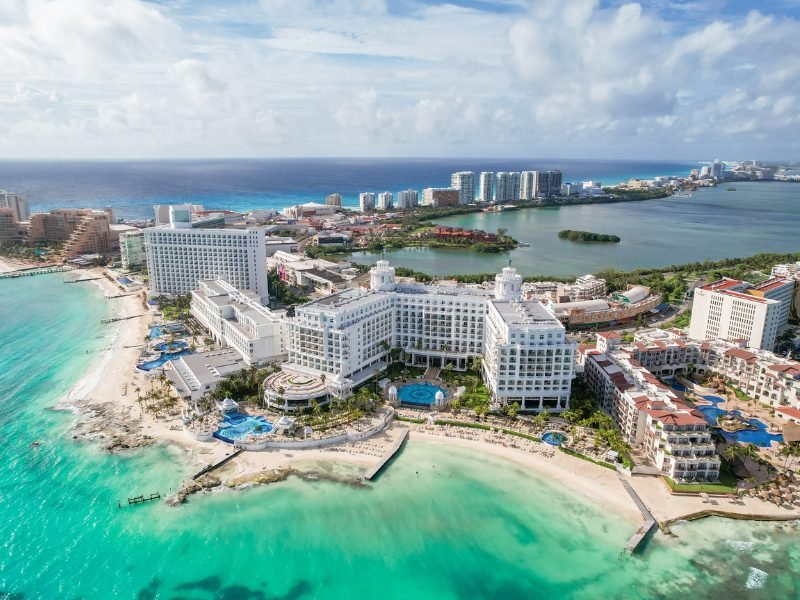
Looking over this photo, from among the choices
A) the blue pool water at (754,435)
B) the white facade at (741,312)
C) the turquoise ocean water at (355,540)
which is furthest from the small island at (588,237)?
the turquoise ocean water at (355,540)

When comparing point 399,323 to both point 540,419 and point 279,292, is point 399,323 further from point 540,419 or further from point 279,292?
point 279,292

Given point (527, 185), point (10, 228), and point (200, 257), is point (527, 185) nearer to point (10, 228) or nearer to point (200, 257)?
point (200, 257)

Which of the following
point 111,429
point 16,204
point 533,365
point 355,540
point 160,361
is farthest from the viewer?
point 16,204

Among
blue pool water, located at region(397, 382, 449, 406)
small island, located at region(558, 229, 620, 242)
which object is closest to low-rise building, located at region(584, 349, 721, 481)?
blue pool water, located at region(397, 382, 449, 406)

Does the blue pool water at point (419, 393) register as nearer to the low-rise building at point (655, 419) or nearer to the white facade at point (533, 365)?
the white facade at point (533, 365)

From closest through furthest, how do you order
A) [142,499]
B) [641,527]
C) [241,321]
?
[641,527] < [142,499] < [241,321]

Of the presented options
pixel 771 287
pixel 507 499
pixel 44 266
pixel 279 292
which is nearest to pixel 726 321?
pixel 771 287

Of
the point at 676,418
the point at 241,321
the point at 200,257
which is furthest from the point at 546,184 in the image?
the point at 676,418
